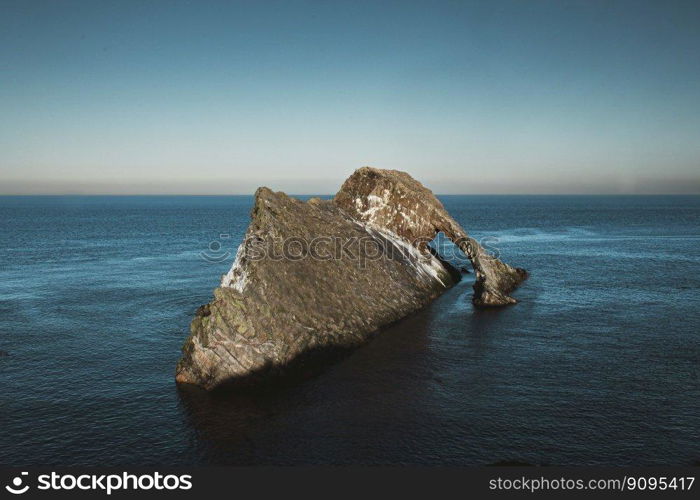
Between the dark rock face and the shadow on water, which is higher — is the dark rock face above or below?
above

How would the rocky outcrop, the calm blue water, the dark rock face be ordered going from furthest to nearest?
the dark rock face, the rocky outcrop, the calm blue water

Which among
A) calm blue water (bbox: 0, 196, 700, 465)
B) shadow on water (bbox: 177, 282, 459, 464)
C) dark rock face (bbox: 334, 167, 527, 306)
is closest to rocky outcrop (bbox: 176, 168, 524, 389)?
dark rock face (bbox: 334, 167, 527, 306)

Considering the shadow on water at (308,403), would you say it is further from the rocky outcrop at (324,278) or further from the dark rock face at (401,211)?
the dark rock face at (401,211)

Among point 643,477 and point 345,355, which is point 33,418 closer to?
point 345,355

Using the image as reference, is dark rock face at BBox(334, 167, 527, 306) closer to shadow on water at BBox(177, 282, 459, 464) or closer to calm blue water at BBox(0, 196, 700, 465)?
calm blue water at BBox(0, 196, 700, 465)

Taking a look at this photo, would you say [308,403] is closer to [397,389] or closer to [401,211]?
[397,389]

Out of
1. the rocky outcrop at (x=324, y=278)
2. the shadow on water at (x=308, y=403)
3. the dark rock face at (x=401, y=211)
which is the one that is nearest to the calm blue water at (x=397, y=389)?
the shadow on water at (x=308, y=403)
